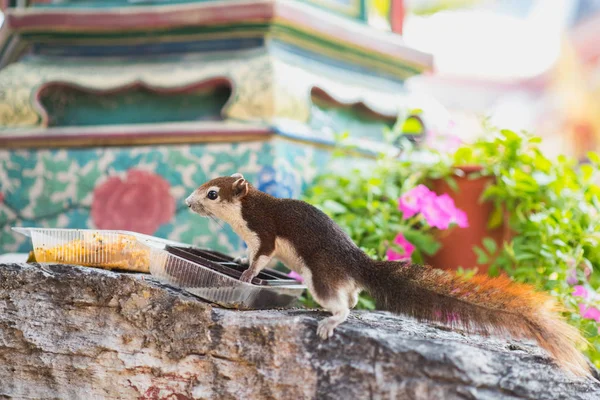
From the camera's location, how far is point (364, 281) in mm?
1119

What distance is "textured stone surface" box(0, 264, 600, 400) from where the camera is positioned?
959 millimetres

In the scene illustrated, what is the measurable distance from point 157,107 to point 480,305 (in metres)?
1.13

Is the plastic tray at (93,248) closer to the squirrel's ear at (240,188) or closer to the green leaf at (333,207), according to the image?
the squirrel's ear at (240,188)

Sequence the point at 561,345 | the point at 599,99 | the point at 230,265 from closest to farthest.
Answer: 1. the point at 561,345
2. the point at 230,265
3. the point at 599,99

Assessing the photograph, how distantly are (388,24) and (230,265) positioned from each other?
1251mm

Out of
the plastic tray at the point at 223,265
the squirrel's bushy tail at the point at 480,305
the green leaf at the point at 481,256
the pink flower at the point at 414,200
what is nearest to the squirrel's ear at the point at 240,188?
the plastic tray at the point at 223,265

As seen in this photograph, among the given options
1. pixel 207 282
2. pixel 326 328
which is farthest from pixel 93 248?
pixel 326 328

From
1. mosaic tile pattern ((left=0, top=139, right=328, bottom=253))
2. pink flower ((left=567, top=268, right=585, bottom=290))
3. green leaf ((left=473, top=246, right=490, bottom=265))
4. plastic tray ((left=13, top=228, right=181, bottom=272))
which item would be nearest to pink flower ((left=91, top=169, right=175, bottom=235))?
mosaic tile pattern ((left=0, top=139, right=328, bottom=253))

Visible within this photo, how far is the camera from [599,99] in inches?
218

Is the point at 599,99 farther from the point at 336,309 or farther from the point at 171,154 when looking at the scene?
the point at 336,309

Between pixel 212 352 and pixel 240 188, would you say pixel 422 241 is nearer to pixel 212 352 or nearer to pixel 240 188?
pixel 240 188

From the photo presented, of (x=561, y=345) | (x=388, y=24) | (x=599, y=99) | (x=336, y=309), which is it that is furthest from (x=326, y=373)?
(x=599, y=99)

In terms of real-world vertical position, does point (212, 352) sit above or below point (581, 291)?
below

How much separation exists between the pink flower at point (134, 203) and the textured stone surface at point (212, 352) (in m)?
0.58
